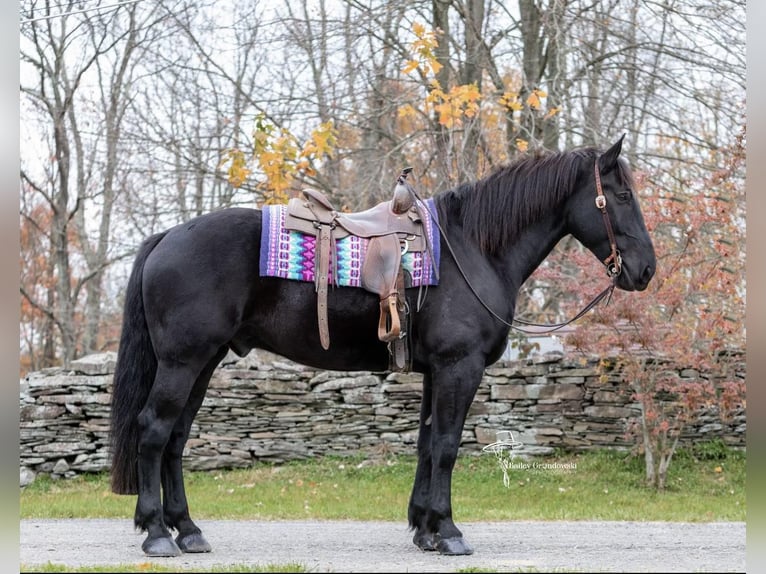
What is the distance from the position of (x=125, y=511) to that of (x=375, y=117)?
20.2 ft

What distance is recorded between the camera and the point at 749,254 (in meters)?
2.80

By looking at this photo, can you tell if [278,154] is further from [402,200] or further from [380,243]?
[380,243]

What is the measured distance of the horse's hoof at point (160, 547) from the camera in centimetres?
482

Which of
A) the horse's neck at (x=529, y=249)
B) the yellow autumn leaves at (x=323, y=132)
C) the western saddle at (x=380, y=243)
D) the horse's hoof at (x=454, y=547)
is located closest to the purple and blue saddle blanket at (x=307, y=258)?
the western saddle at (x=380, y=243)

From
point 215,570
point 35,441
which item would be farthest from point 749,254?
point 35,441

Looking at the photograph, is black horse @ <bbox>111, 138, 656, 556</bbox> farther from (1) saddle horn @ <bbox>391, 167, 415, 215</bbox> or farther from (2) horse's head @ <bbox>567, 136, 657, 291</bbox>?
(1) saddle horn @ <bbox>391, 167, 415, 215</bbox>

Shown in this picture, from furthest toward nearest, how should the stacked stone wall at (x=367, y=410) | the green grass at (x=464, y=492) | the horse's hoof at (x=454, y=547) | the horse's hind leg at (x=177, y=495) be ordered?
the stacked stone wall at (x=367, y=410) → the green grass at (x=464, y=492) → the horse's hind leg at (x=177, y=495) → the horse's hoof at (x=454, y=547)

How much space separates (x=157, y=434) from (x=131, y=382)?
0.46 metres

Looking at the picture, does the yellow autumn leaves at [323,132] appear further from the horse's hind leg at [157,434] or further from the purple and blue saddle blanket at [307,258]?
the horse's hind leg at [157,434]

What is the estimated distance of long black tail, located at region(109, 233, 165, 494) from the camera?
16.5 ft

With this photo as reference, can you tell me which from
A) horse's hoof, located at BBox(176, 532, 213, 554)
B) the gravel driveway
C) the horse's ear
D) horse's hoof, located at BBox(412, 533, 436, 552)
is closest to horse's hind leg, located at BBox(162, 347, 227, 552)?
horse's hoof, located at BBox(176, 532, 213, 554)

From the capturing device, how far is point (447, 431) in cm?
500

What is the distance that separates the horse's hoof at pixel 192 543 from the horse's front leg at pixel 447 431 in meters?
1.42

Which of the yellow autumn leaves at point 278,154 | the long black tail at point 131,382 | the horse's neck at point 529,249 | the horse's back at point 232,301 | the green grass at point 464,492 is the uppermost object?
the yellow autumn leaves at point 278,154
